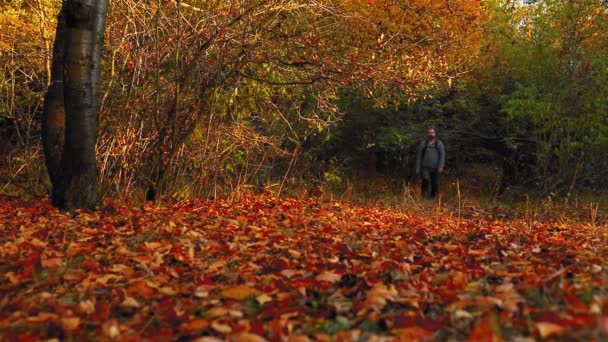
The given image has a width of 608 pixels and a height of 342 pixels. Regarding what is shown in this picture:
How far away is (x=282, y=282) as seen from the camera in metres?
2.85

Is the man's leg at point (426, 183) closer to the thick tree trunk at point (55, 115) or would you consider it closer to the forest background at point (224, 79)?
the forest background at point (224, 79)

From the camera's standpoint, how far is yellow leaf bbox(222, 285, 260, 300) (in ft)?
8.52

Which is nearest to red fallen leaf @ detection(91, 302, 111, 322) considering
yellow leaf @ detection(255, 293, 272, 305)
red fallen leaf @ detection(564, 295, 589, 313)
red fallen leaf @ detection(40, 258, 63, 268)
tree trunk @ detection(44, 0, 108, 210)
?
yellow leaf @ detection(255, 293, 272, 305)

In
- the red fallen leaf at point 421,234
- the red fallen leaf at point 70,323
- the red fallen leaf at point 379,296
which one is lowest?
the red fallen leaf at point 421,234

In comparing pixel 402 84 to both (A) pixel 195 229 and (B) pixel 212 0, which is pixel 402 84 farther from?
(A) pixel 195 229

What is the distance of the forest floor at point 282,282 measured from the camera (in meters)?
2.12

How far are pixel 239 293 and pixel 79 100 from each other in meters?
3.37

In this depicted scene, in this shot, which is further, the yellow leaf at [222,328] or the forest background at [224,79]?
the forest background at [224,79]

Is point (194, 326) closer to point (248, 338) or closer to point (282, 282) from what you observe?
point (248, 338)

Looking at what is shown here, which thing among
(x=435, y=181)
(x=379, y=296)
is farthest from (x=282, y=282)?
(x=435, y=181)

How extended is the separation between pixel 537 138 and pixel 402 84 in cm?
680

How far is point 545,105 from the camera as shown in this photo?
37.6 feet

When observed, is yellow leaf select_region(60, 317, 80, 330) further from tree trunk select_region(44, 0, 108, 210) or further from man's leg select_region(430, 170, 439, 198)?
man's leg select_region(430, 170, 439, 198)

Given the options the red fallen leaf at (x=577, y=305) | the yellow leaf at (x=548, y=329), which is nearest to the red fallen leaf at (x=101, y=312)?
the yellow leaf at (x=548, y=329)
